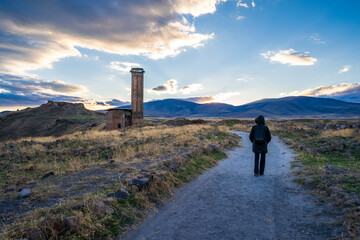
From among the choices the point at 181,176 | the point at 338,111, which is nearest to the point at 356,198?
the point at 181,176

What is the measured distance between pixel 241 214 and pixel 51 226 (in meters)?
3.56

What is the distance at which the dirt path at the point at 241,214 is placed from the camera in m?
3.73

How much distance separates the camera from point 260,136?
7535 millimetres

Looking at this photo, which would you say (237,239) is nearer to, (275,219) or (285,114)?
(275,219)

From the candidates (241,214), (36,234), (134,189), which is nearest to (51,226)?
(36,234)

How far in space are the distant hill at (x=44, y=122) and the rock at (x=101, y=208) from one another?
41.5 meters

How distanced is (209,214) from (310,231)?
187 centimetres

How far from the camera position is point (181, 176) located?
6.88 meters

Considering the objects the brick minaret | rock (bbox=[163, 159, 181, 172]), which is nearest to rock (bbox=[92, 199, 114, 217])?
rock (bbox=[163, 159, 181, 172])

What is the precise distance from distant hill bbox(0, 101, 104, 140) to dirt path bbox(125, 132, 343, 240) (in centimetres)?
4103

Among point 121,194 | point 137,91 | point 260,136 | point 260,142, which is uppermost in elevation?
point 137,91

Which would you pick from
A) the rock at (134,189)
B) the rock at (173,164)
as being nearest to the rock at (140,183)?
the rock at (134,189)

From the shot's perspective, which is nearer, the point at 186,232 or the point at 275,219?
the point at 186,232

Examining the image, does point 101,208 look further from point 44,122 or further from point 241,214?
point 44,122
